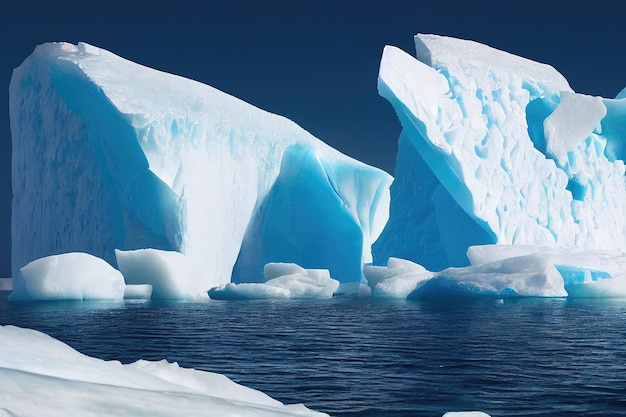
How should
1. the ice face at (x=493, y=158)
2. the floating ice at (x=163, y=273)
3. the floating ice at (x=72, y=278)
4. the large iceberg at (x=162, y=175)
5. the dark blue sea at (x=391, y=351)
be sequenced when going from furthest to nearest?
the large iceberg at (x=162, y=175) → the ice face at (x=493, y=158) → the floating ice at (x=163, y=273) → the floating ice at (x=72, y=278) → the dark blue sea at (x=391, y=351)

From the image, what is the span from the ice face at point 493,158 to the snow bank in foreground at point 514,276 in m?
1.24

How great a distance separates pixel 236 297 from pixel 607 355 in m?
10.0

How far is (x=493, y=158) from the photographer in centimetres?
1530

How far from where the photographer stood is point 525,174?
50.9ft

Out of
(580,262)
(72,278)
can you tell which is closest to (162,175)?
(72,278)

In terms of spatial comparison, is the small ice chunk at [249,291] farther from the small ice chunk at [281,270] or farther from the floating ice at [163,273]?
the small ice chunk at [281,270]

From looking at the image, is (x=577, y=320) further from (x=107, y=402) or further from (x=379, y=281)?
(x=107, y=402)

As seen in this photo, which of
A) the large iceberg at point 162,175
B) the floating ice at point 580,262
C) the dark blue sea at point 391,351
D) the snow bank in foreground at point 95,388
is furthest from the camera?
the large iceberg at point 162,175

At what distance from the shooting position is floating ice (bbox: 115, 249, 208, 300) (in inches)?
545

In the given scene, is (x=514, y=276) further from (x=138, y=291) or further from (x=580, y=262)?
(x=138, y=291)

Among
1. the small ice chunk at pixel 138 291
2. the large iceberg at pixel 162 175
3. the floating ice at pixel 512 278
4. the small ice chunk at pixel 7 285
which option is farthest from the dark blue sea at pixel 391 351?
the small ice chunk at pixel 7 285

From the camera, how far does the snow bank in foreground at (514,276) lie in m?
12.6

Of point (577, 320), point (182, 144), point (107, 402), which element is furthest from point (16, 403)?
point (182, 144)

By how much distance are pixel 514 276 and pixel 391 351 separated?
21.9 ft
